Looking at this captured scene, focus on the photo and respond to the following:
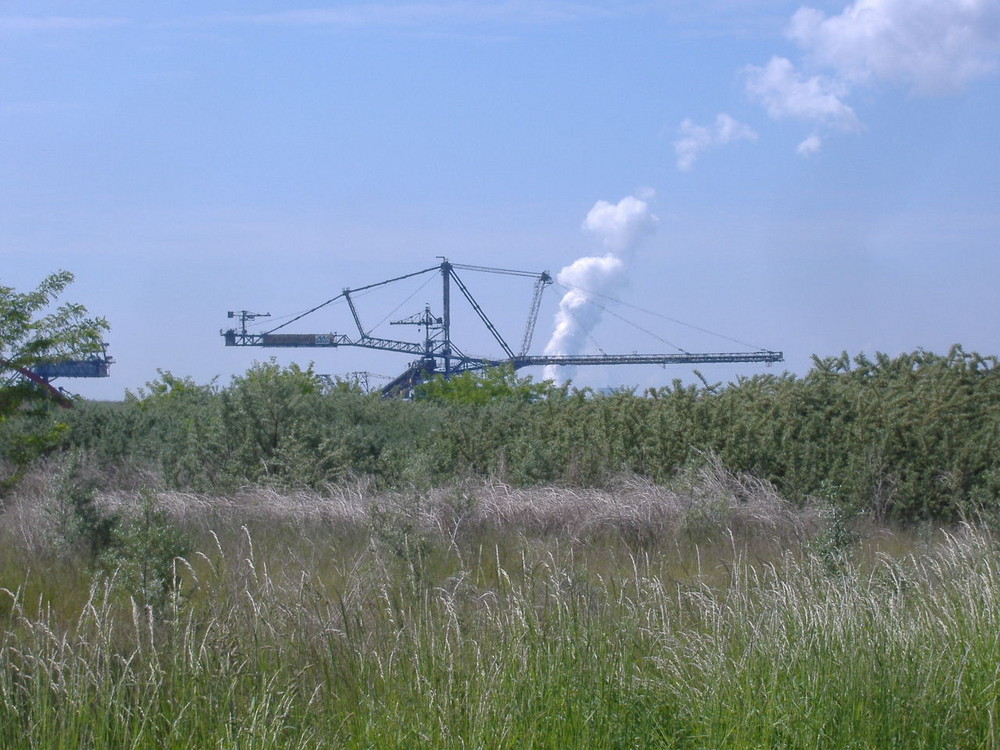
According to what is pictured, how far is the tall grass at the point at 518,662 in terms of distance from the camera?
4.42 metres

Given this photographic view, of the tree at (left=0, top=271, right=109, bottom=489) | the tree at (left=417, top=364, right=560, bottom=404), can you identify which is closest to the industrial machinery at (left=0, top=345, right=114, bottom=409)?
the tree at (left=0, top=271, right=109, bottom=489)

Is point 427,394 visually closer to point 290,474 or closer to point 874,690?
point 290,474

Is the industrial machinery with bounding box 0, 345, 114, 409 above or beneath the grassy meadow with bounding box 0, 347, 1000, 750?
above

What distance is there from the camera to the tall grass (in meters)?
4.42

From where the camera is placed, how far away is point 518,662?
484cm

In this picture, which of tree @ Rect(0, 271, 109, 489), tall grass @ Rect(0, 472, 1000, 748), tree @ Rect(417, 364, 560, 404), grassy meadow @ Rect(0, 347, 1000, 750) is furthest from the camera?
tree @ Rect(417, 364, 560, 404)

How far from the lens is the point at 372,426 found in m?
16.2

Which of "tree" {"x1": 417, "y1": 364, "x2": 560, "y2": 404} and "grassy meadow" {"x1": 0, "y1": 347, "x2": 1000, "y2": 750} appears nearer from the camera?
"grassy meadow" {"x1": 0, "y1": 347, "x2": 1000, "y2": 750}

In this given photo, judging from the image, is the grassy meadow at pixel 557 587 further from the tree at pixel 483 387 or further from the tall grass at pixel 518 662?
the tree at pixel 483 387

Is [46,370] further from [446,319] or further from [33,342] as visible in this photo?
[446,319]

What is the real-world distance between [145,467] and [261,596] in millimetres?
9932

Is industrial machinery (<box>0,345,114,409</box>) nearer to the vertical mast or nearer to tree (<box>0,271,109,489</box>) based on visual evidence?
tree (<box>0,271,109,489</box>)

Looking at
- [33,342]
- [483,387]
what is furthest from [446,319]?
[33,342]

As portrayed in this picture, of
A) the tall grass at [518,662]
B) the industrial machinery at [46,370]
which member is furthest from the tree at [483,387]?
the tall grass at [518,662]
